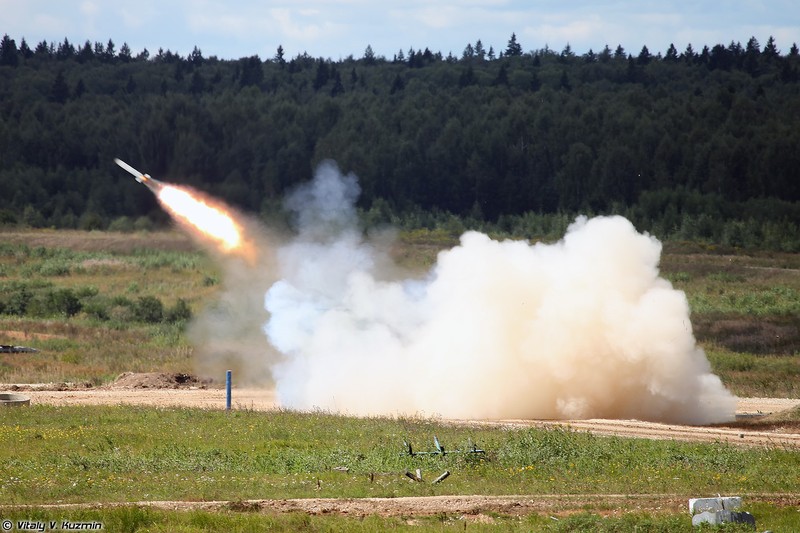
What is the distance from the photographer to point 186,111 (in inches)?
4387

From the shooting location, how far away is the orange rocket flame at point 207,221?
3991 cm

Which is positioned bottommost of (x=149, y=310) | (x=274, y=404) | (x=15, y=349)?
(x=274, y=404)

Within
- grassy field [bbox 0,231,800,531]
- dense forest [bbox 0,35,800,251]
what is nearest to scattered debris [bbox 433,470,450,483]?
grassy field [bbox 0,231,800,531]

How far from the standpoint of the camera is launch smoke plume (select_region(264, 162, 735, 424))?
32094mm

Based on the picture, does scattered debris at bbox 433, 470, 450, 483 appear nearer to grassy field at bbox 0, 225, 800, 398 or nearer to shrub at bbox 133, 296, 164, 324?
grassy field at bbox 0, 225, 800, 398

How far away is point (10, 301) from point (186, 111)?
53.9m

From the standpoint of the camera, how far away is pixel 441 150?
345 feet

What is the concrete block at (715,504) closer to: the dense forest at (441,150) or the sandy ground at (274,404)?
the sandy ground at (274,404)

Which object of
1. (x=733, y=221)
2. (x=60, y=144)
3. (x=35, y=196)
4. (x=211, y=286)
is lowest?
(x=211, y=286)

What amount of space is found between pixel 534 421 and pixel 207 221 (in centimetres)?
1450

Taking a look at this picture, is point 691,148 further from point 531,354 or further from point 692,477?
point 692,477

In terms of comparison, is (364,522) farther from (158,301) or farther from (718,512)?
(158,301)

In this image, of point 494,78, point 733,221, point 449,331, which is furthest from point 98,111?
point 449,331

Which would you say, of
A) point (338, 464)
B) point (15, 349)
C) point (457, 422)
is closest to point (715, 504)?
point (338, 464)
